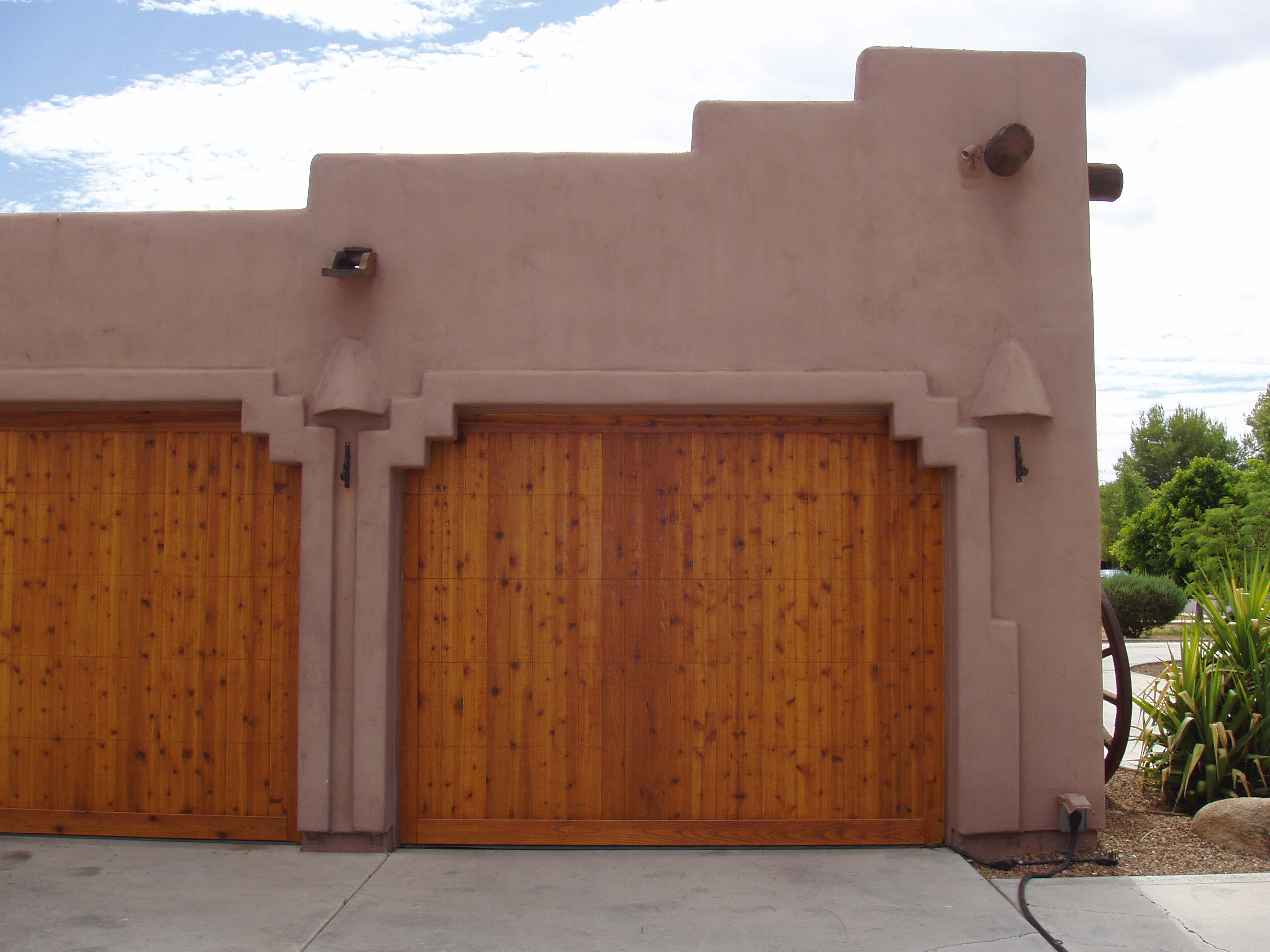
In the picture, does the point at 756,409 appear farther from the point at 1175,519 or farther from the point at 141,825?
the point at 1175,519

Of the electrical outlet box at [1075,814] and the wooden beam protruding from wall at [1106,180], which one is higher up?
the wooden beam protruding from wall at [1106,180]

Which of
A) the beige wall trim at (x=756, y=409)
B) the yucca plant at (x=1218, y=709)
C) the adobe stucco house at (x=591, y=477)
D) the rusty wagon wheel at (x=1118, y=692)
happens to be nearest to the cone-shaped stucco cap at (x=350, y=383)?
the adobe stucco house at (x=591, y=477)

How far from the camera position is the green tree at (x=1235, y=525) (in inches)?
946

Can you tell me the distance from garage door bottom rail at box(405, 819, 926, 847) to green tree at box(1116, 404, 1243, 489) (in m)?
55.7

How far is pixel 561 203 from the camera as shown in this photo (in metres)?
5.92

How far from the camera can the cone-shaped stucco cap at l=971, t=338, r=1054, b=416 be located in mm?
5648

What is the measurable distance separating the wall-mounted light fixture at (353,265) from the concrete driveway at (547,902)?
3.57 metres

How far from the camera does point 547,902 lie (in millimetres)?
4934

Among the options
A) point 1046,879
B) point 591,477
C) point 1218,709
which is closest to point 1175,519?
point 1218,709

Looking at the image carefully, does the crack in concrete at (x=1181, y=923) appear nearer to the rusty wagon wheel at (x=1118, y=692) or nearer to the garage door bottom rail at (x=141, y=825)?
the rusty wagon wheel at (x=1118, y=692)

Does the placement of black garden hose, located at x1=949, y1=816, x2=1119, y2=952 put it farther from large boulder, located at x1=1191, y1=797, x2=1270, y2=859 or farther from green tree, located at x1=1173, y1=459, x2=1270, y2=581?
green tree, located at x1=1173, y1=459, x2=1270, y2=581

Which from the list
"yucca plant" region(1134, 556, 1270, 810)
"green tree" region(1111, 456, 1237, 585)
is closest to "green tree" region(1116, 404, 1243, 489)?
"green tree" region(1111, 456, 1237, 585)

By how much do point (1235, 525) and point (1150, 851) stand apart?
24.7m

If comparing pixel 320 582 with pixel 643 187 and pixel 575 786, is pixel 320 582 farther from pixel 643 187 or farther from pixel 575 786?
pixel 643 187
